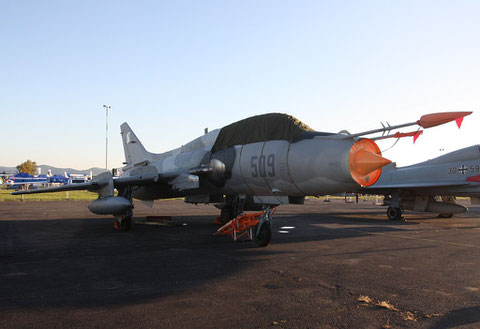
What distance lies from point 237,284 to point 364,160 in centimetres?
361

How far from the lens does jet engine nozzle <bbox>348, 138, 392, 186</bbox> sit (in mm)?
6996

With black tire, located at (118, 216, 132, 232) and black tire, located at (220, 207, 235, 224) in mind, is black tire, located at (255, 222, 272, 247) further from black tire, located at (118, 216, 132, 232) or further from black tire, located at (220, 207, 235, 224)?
black tire, located at (220, 207, 235, 224)

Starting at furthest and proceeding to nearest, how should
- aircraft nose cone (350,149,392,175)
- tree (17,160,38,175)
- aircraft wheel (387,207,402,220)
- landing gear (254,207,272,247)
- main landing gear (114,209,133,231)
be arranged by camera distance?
tree (17,160,38,175) < aircraft wheel (387,207,402,220) < main landing gear (114,209,133,231) < landing gear (254,207,272,247) < aircraft nose cone (350,149,392,175)

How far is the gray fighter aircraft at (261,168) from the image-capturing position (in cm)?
720

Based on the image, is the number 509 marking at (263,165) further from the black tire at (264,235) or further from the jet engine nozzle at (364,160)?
the jet engine nozzle at (364,160)

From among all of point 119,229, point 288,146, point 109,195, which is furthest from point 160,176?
point 288,146

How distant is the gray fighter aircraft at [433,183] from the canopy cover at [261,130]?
940cm

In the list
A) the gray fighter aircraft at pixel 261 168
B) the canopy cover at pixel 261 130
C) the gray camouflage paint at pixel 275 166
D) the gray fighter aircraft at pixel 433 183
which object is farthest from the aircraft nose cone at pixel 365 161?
the gray fighter aircraft at pixel 433 183

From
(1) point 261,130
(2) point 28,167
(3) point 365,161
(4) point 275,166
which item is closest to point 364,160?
(3) point 365,161

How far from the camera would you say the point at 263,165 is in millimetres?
8773

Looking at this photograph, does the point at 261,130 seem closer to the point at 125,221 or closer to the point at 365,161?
the point at 365,161

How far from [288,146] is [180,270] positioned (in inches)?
150

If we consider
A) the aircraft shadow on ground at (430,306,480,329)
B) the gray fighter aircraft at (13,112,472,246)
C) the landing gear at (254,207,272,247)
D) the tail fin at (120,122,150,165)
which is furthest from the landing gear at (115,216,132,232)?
the aircraft shadow on ground at (430,306,480,329)

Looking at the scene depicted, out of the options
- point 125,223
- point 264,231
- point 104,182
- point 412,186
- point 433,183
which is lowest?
point 125,223
